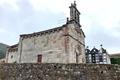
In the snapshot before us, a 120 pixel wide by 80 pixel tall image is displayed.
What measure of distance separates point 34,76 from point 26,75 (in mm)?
541

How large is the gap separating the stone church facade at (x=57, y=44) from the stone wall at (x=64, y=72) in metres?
11.0

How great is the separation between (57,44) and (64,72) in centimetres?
1300

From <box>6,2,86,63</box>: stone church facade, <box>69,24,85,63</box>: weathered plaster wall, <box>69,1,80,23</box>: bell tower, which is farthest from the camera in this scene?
<box>69,1,80,23</box>: bell tower

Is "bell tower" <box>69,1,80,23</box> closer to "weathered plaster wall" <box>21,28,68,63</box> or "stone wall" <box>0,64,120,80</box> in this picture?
"weathered plaster wall" <box>21,28,68,63</box>

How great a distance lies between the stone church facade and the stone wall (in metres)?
11.0

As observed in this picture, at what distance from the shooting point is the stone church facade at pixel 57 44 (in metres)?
22.3

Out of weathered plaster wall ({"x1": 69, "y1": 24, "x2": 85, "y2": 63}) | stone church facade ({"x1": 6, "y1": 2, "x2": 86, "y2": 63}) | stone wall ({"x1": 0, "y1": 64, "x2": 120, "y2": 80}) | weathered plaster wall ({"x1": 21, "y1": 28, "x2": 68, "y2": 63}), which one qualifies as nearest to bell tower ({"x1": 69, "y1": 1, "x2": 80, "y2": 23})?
stone church facade ({"x1": 6, "y1": 2, "x2": 86, "y2": 63})

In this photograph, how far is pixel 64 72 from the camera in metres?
9.84

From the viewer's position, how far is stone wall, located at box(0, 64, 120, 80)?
9445mm

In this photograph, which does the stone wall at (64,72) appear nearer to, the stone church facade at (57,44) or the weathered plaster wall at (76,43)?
the stone church facade at (57,44)

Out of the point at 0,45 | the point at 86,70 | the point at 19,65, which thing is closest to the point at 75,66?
the point at 86,70

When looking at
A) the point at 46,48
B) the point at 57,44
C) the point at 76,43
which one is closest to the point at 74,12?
the point at 76,43

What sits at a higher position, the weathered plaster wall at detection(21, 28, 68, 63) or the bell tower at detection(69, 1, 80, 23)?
the bell tower at detection(69, 1, 80, 23)

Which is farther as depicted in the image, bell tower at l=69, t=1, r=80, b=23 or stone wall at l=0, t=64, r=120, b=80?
Result: bell tower at l=69, t=1, r=80, b=23
